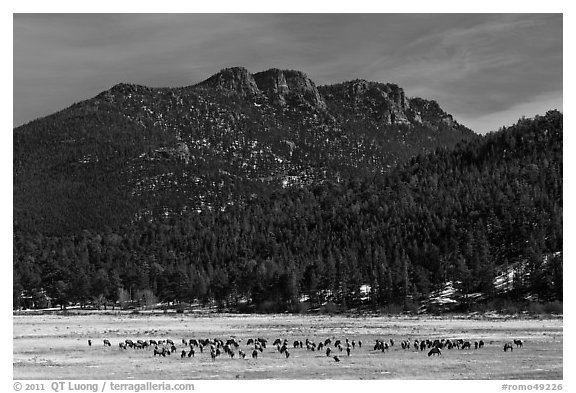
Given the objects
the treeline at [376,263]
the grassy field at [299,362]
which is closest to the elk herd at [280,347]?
the grassy field at [299,362]

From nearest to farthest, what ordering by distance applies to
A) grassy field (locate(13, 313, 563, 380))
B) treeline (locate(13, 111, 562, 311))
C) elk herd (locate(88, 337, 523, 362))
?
1. grassy field (locate(13, 313, 563, 380))
2. elk herd (locate(88, 337, 523, 362))
3. treeline (locate(13, 111, 562, 311))

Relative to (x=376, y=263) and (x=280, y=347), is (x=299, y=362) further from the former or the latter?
(x=376, y=263)

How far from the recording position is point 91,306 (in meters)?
163

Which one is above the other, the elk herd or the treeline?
the treeline

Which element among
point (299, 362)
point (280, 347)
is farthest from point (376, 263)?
point (299, 362)

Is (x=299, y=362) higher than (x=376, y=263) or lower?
lower

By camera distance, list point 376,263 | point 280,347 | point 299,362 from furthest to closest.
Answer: point 376,263
point 280,347
point 299,362

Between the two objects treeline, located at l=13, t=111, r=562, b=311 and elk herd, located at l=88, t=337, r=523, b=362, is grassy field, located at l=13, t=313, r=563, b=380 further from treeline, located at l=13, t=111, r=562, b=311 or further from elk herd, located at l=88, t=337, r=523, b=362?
treeline, located at l=13, t=111, r=562, b=311

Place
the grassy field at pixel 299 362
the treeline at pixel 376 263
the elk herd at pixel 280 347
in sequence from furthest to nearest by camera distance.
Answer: the treeline at pixel 376 263
the elk herd at pixel 280 347
the grassy field at pixel 299 362

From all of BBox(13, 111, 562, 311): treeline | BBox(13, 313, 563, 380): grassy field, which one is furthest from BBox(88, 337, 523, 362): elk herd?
BBox(13, 111, 562, 311): treeline

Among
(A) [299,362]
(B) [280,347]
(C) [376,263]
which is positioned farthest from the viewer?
(C) [376,263]

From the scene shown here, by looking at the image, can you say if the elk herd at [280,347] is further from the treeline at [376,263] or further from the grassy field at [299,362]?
the treeline at [376,263]

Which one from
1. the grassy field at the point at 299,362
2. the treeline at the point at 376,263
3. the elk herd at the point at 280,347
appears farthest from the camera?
the treeline at the point at 376,263

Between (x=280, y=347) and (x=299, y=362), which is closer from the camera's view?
(x=299, y=362)
